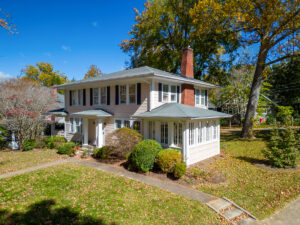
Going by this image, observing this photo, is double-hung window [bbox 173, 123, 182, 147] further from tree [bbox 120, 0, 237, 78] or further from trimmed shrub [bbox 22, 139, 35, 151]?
tree [bbox 120, 0, 237, 78]

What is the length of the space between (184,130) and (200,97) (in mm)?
6979

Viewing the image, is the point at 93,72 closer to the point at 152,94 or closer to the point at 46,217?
the point at 152,94

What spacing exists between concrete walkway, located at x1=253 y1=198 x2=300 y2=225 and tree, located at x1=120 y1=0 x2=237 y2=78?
1835 centimetres

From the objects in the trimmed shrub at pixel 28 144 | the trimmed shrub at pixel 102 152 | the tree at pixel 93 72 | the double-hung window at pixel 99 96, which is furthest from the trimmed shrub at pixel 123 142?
the tree at pixel 93 72

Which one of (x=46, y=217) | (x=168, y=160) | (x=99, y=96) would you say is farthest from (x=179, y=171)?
(x=99, y=96)

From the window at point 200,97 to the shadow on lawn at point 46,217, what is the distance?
1257 centimetres

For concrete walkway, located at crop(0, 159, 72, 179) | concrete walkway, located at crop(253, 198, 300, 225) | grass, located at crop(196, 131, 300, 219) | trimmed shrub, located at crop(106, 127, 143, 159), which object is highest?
trimmed shrub, located at crop(106, 127, 143, 159)

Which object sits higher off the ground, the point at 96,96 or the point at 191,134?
the point at 96,96

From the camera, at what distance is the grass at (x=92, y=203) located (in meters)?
5.27

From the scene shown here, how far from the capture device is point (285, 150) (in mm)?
10094

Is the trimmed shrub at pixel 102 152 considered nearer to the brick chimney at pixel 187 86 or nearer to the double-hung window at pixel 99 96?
the double-hung window at pixel 99 96

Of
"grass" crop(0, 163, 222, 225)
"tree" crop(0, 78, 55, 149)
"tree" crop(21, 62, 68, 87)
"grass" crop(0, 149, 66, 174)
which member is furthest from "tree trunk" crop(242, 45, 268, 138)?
"tree" crop(21, 62, 68, 87)

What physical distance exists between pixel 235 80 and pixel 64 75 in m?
41.0

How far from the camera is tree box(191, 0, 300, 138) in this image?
14.7m
